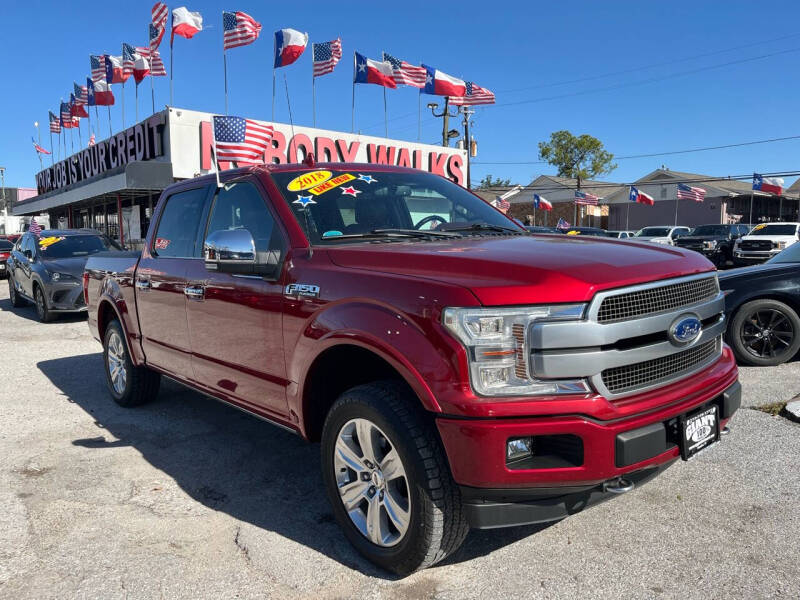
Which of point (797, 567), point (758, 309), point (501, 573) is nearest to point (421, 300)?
point (501, 573)

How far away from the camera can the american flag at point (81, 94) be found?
2750cm

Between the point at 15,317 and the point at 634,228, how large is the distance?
1899 inches

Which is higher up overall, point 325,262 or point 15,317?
point 325,262

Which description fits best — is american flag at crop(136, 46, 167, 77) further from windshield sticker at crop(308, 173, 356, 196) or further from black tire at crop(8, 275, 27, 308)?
Answer: windshield sticker at crop(308, 173, 356, 196)

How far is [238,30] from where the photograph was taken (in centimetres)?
1956

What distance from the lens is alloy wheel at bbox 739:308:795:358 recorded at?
20.3 ft

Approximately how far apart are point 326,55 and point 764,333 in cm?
1898

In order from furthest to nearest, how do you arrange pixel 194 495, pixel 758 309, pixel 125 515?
1. pixel 758 309
2. pixel 194 495
3. pixel 125 515

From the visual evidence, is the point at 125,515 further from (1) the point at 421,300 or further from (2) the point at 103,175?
(2) the point at 103,175

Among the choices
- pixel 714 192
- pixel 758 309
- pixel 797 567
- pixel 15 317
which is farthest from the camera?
pixel 714 192

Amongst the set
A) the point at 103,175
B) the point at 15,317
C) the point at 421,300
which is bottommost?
the point at 15,317

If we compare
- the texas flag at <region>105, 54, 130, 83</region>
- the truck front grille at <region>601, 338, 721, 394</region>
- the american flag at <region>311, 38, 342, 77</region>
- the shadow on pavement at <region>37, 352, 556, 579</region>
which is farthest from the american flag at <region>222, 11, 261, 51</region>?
the truck front grille at <region>601, 338, 721, 394</region>

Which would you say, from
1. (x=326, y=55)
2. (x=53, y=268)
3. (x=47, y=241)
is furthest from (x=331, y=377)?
A: (x=326, y=55)

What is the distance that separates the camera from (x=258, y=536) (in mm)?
3223
